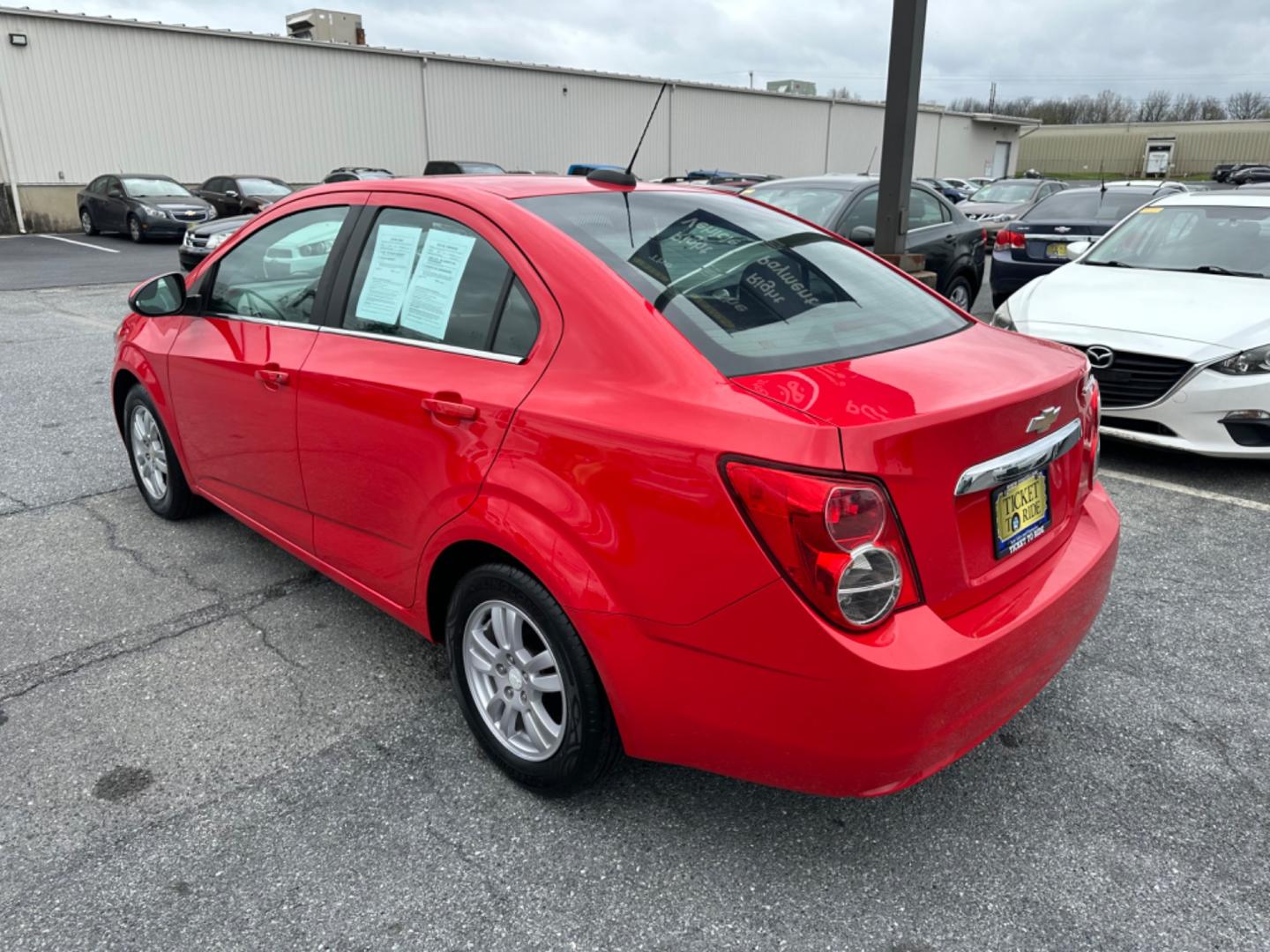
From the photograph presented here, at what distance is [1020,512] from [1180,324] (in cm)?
362

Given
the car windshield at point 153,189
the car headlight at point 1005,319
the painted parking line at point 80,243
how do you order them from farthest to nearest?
the car windshield at point 153,189 < the painted parking line at point 80,243 < the car headlight at point 1005,319

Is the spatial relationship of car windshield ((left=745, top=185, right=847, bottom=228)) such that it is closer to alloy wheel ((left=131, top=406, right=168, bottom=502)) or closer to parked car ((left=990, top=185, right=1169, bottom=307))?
parked car ((left=990, top=185, right=1169, bottom=307))

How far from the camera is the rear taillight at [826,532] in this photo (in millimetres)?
1861

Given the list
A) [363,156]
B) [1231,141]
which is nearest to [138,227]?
[363,156]

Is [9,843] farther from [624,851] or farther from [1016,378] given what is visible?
[1016,378]

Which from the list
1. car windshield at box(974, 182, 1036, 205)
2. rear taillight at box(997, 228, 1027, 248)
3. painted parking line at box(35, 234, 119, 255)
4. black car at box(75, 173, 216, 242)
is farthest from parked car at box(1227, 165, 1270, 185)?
painted parking line at box(35, 234, 119, 255)

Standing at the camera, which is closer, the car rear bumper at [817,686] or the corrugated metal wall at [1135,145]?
the car rear bumper at [817,686]

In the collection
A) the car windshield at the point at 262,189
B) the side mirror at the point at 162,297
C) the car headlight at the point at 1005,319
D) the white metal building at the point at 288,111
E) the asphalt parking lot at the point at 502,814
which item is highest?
the white metal building at the point at 288,111

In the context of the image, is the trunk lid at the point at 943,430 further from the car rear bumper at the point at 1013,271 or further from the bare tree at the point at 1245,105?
the bare tree at the point at 1245,105

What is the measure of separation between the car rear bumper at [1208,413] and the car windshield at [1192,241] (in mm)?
1408

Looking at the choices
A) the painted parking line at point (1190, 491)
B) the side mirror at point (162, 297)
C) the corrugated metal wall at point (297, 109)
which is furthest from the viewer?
the corrugated metal wall at point (297, 109)

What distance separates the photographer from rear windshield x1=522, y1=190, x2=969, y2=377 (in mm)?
2299

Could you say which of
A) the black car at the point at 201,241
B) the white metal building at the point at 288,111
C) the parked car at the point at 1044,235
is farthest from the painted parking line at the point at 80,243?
the parked car at the point at 1044,235

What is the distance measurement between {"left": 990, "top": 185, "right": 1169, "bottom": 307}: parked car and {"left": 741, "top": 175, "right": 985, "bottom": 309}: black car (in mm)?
Answer: 360
